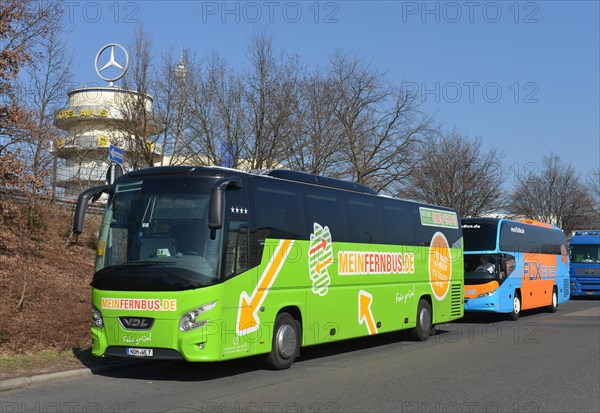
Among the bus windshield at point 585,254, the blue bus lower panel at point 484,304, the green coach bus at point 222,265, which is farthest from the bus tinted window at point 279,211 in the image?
the bus windshield at point 585,254

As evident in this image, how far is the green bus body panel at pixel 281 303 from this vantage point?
10773 mm

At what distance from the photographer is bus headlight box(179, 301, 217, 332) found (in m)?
10.7

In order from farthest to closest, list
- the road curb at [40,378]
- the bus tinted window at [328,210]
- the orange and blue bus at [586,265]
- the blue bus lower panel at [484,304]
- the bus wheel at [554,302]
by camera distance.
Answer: the orange and blue bus at [586,265]
the bus wheel at [554,302]
the blue bus lower panel at [484,304]
the bus tinted window at [328,210]
the road curb at [40,378]

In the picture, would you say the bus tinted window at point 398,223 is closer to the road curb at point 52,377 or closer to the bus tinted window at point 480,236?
the road curb at point 52,377

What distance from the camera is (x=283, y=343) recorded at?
1238 centimetres

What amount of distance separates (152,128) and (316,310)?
1203cm

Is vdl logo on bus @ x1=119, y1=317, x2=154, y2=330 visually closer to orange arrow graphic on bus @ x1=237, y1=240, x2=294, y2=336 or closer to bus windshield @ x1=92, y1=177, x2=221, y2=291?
bus windshield @ x1=92, y1=177, x2=221, y2=291

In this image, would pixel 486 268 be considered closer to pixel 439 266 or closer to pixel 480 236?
pixel 480 236

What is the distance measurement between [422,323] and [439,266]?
170 cm

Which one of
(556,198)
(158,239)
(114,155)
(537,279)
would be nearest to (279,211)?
(158,239)

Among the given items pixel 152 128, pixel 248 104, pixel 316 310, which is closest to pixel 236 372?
pixel 316 310

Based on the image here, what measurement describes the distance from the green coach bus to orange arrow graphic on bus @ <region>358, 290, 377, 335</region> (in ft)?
0.30

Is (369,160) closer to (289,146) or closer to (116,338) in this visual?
(289,146)

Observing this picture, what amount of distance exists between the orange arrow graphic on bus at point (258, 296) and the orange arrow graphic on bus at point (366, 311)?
295 cm
